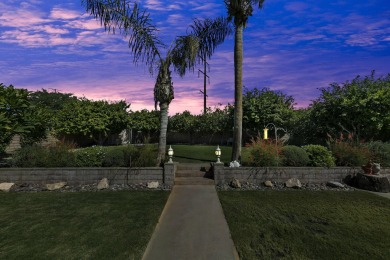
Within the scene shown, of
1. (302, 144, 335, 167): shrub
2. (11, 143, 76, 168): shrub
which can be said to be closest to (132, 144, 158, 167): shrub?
(11, 143, 76, 168): shrub

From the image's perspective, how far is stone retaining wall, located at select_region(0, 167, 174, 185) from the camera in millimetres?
9953

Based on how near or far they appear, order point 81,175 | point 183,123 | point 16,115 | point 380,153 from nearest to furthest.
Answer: point 81,175 → point 380,153 → point 16,115 → point 183,123

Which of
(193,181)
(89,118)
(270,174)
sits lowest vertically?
(193,181)

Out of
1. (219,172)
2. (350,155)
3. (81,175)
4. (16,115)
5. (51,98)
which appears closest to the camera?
(81,175)

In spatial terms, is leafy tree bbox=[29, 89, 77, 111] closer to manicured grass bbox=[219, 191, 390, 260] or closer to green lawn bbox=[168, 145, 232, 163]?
green lawn bbox=[168, 145, 232, 163]

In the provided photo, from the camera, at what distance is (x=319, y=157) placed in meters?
10.8

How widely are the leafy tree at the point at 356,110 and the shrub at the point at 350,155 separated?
3.32m

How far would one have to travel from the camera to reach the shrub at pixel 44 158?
410 inches

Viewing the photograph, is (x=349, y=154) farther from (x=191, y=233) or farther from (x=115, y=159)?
(x=115, y=159)

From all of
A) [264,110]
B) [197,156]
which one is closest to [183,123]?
[264,110]

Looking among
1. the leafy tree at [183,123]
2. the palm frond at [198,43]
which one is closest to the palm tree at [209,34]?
the palm frond at [198,43]

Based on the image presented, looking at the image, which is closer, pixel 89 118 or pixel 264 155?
pixel 264 155

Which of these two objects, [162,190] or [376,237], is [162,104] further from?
[376,237]

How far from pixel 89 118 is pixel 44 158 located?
16351mm
